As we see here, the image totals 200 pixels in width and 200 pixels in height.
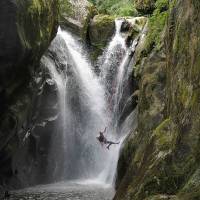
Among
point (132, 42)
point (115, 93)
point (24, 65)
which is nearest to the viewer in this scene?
point (24, 65)

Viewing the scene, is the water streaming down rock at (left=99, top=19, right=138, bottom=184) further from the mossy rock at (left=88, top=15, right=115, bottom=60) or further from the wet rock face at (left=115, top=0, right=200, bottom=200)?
the wet rock face at (left=115, top=0, right=200, bottom=200)

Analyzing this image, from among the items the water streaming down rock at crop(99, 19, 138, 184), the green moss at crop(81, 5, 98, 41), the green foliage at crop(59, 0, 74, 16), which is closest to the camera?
the water streaming down rock at crop(99, 19, 138, 184)

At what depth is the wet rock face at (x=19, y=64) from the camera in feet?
40.5

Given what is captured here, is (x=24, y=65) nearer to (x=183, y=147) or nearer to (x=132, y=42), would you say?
(x=183, y=147)

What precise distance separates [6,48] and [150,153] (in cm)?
544

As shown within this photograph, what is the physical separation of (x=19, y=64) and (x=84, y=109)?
33.7 ft

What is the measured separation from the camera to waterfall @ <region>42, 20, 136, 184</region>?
2141 cm

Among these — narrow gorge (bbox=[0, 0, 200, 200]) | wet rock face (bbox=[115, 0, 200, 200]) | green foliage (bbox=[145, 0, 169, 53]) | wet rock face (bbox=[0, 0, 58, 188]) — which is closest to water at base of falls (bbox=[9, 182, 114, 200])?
narrow gorge (bbox=[0, 0, 200, 200])

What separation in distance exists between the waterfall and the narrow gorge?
6cm

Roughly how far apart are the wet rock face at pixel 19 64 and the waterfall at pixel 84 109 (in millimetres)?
3117

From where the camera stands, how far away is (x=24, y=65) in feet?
46.1

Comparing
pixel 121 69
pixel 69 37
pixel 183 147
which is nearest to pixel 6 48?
pixel 183 147

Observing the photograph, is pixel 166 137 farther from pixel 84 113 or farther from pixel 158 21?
pixel 84 113

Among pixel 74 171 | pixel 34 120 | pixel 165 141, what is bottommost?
pixel 74 171
